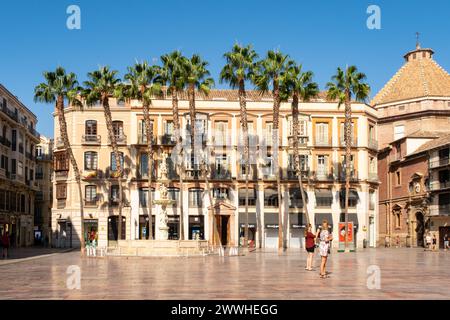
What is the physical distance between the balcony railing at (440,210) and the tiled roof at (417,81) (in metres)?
17.1

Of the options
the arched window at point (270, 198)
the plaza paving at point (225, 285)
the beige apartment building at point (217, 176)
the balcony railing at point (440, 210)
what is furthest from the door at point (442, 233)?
the plaza paving at point (225, 285)

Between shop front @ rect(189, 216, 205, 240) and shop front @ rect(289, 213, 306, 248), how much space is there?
9.05 m

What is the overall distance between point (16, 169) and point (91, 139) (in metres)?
10.9

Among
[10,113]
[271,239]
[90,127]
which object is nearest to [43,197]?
[10,113]

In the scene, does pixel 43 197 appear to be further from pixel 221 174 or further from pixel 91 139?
pixel 221 174

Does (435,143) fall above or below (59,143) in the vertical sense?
below

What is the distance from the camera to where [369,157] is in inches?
2827

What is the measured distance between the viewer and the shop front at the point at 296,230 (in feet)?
222

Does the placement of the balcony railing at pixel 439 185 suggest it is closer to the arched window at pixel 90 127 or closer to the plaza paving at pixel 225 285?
the arched window at pixel 90 127

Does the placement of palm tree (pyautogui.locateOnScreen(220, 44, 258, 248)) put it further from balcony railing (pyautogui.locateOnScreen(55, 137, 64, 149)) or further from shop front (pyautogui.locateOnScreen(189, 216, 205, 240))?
balcony railing (pyautogui.locateOnScreen(55, 137, 64, 149))

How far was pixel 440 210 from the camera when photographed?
6594 cm
